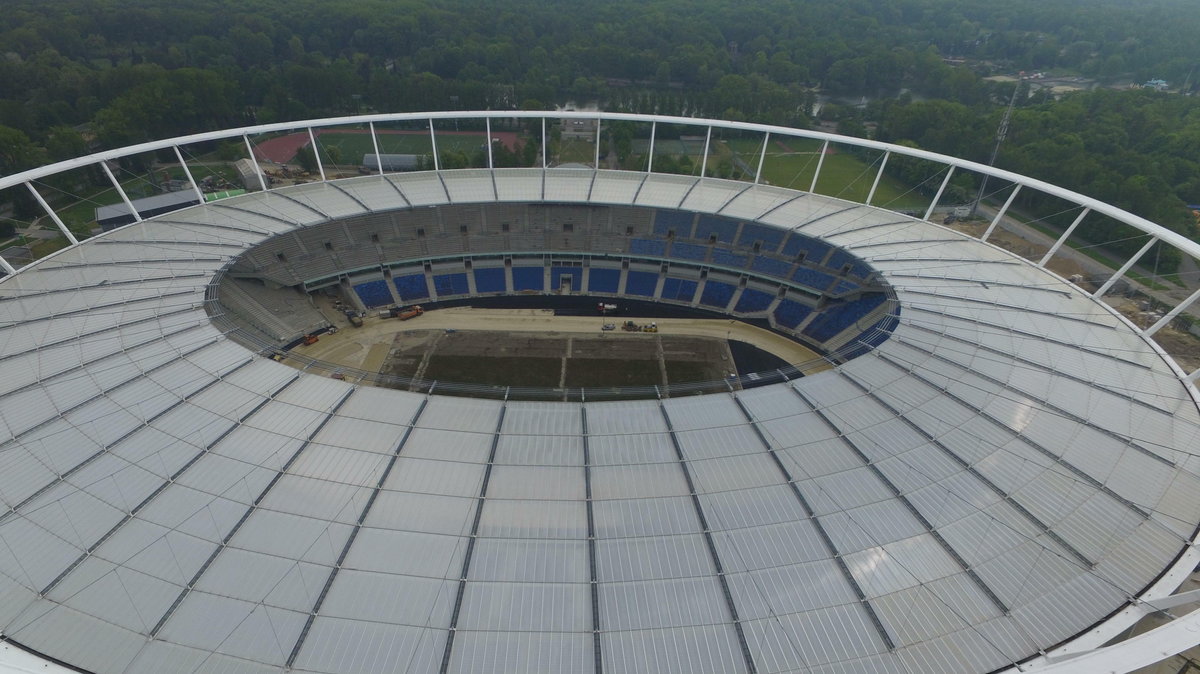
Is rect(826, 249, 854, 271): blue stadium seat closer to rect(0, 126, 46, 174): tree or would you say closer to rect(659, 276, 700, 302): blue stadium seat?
rect(659, 276, 700, 302): blue stadium seat

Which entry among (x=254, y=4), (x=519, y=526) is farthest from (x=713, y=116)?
(x=254, y=4)

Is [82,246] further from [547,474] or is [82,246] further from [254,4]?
[254,4]

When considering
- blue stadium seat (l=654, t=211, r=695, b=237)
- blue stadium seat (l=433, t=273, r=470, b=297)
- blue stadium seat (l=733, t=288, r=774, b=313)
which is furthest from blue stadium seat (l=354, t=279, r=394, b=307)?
blue stadium seat (l=733, t=288, r=774, b=313)

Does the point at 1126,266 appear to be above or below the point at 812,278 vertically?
above

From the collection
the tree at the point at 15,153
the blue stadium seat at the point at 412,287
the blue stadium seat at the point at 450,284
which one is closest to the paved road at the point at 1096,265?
the blue stadium seat at the point at 450,284

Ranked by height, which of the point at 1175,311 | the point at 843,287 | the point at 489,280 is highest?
the point at 1175,311

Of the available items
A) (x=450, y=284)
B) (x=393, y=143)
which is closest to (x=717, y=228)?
(x=450, y=284)

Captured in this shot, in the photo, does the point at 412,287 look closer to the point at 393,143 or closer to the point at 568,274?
the point at 568,274

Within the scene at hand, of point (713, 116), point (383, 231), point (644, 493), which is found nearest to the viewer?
point (644, 493)
